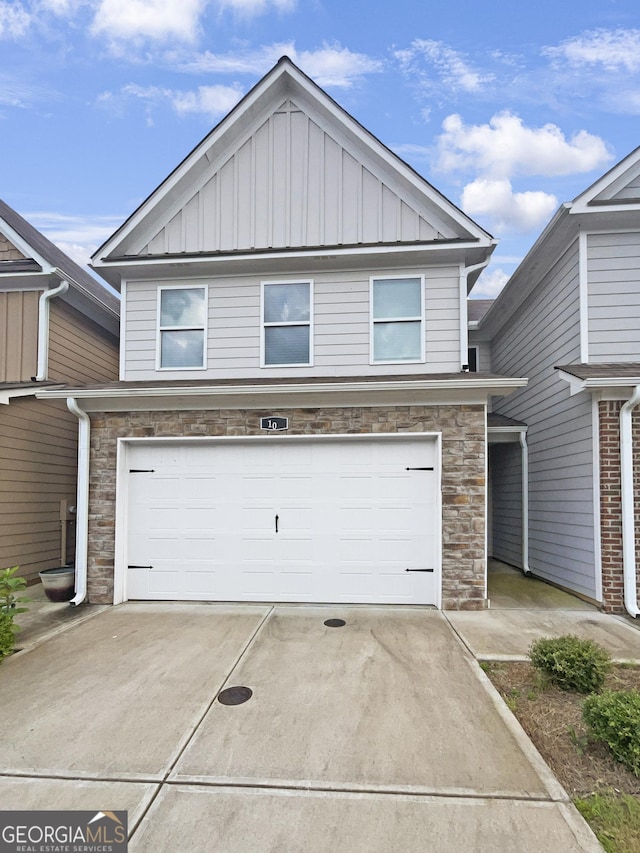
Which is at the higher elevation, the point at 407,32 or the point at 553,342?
the point at 407,32

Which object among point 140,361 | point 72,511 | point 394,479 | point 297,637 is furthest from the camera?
point 72,511

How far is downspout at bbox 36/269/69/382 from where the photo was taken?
8469 millimetres

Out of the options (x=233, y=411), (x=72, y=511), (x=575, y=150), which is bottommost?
(x=72, y=511)

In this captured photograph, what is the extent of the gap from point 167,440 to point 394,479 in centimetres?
342

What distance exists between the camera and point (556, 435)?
826cm

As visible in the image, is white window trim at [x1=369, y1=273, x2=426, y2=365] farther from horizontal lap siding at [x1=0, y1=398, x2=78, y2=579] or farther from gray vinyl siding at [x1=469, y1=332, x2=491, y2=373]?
horizontal lap siding at [x1=0, y1=398, x2=78, y2=579]

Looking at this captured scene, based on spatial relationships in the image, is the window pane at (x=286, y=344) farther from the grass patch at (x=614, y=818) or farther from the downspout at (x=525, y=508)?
the grass patch at (x=614, y=818)

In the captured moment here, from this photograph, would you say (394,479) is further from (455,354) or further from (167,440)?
(167,440)

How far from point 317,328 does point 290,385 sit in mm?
1622

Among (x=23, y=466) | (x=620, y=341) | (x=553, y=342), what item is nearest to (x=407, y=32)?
(x=553, y=342)

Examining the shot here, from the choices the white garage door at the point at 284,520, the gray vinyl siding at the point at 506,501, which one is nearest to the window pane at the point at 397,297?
the white garage door at the point at 284,520

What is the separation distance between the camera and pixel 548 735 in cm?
351

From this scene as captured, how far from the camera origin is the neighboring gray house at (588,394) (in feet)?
22.0

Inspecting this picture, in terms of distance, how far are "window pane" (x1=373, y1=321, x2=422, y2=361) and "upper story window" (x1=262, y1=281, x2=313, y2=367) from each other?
110 centimetres
